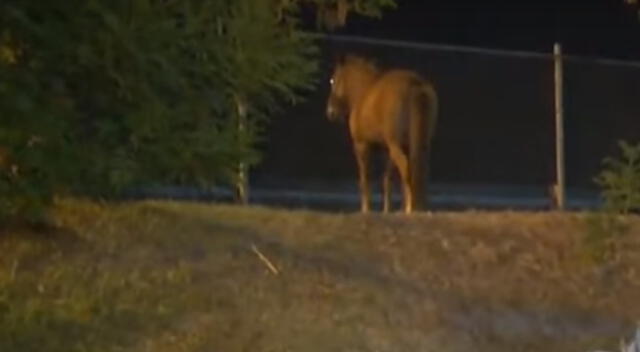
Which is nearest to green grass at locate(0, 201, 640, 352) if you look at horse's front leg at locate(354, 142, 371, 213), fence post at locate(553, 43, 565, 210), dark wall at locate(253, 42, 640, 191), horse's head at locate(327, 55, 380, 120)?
horse's front leg at locate(354, 142, 371, 213)

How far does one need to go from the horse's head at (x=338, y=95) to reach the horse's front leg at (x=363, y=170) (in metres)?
0.32

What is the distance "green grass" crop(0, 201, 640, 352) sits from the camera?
35.1ft

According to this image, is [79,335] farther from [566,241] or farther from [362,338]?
[566,241]

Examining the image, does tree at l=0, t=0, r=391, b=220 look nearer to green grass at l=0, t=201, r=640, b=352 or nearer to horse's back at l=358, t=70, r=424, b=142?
green grass at l=0, t=201, r=640, b=352

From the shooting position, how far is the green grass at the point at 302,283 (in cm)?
1071

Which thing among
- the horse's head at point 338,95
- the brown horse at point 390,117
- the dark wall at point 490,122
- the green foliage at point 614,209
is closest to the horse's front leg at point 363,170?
the brown horse at point 390,117

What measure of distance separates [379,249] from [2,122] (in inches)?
195

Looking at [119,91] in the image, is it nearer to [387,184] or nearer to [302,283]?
[302,283]

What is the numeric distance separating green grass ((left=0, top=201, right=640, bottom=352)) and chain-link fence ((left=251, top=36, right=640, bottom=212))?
5.34 metres

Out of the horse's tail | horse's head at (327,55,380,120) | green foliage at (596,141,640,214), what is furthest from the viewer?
horse's head at (327,55,380,120)

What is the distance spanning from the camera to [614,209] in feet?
40.7

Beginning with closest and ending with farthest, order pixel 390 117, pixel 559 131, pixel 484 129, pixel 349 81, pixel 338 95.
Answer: pixel 390 117 < pixel 349 81 < pixel 338 95 < pixel 559 131 < pixel 484 129

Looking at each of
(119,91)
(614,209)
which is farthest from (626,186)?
(119,91)

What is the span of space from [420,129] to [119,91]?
9225 mm
